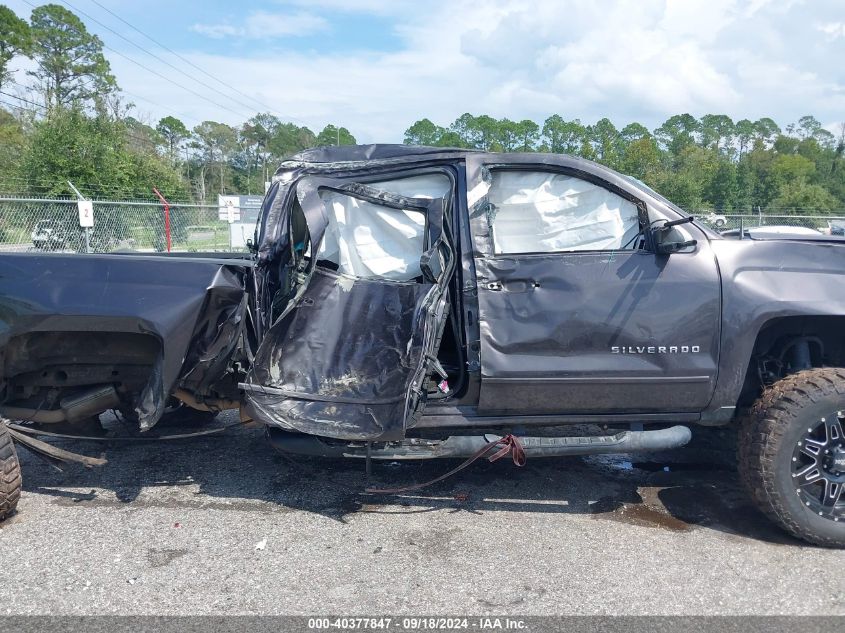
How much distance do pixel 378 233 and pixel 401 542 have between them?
184 centimetres

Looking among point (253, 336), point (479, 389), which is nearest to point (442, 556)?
point (479, 389)

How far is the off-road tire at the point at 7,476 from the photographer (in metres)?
3.72

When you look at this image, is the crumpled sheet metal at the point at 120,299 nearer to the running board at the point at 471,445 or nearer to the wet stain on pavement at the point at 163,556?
the wet stain on pavement at the point at 163,556

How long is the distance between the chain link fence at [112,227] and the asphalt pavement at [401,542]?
5.67 m

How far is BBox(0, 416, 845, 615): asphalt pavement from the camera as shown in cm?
308

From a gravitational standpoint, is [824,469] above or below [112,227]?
below

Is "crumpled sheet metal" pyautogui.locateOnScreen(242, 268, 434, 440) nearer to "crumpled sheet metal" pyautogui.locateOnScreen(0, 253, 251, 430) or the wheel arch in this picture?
"crumpled sheet metal" pyautogui.locateOnScreen(0, 253, 251, 430)

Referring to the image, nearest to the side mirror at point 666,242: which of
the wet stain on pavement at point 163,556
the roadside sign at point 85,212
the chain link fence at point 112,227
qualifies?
the wet stain on pavement at point 163,556

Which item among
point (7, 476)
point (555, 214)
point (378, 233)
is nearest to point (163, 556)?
point (7, 476)

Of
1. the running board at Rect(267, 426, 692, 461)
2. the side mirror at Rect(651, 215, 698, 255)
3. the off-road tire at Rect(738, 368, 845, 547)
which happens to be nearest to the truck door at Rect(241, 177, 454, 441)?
the running board at Rect(267, 426, 692, 461)

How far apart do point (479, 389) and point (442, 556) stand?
0.93 meters

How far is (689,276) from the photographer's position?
3721mm

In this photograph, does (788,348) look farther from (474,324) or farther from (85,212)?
(85,212)

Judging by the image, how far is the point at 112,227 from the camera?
41.7ft
